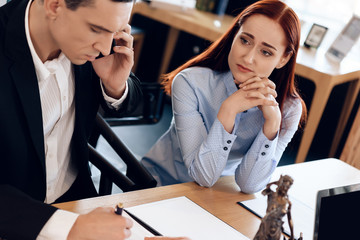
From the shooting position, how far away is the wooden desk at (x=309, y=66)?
322 cm

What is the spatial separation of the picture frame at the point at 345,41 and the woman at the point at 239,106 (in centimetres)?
196

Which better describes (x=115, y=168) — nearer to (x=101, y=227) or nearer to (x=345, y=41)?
(x=101, y=227)

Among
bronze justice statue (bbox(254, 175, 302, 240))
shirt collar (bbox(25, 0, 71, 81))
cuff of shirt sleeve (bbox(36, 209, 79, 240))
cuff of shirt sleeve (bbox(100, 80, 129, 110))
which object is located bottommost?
cuff of shirt sleeve (bbox(36, 209, 79, 240))

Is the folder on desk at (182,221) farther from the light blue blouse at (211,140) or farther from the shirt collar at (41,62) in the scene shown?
the shirt collar at (41,62)

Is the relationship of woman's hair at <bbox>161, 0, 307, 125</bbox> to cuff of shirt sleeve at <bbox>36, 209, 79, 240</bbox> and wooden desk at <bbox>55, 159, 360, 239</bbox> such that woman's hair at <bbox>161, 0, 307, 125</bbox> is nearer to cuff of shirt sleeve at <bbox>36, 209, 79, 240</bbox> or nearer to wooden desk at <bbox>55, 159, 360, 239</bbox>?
wooden desk at <bbox>55, 159, 360, 239</bbox>

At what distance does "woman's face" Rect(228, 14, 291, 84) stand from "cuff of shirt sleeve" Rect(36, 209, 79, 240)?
0.87m

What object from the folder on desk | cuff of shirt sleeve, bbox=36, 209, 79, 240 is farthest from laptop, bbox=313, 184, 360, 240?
cuff of shirt sleeve, bbox=36, 209, 79, 240

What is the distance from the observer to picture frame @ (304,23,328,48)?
12.2 feet

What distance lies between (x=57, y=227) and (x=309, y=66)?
2.59 meters

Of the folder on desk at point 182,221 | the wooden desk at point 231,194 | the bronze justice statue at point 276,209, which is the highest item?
the bronze justice statue at point 276,209

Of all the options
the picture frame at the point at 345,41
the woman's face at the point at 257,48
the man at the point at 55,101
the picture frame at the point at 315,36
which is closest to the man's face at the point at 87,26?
the man at the point at 55,101

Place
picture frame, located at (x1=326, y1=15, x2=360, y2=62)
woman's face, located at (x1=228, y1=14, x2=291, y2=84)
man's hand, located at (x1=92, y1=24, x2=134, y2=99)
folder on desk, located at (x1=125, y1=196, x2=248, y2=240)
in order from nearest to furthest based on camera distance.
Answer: folder on desk, located at (x1=125, y1=196, x2=248, y2=240) < man's hand, located at (x1=92, y1=24, x2=134, y2=99) < woman's face, located at (x1=228, y1=14, x2=291, y2=84) < picture frame, located at (x1=326, y1=15, x2=360, y2=62)

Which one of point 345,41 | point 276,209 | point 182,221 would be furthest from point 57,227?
point 345,41

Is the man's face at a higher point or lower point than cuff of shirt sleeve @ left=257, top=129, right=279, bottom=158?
higher
